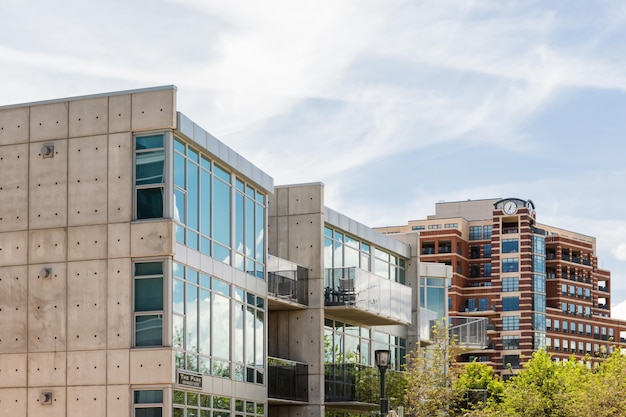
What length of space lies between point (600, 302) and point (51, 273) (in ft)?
502

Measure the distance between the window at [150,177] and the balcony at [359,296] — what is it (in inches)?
475

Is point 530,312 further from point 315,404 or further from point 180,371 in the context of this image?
point 180,371

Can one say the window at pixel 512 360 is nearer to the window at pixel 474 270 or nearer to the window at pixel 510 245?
the window at pixel 510 245

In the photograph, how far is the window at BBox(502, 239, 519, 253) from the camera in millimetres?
159875

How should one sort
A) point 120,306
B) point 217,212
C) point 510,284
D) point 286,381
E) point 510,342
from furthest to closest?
point 510,284 < point 510,342 < point 286,381 < point 217,212 < point 120,306

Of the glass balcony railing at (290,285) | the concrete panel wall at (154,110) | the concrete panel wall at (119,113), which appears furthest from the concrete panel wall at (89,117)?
the glass balcony railing at (290,285)

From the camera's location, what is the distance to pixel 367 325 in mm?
48812

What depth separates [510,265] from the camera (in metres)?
160

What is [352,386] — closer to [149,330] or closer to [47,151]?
[149,330]

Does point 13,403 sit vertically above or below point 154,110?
below

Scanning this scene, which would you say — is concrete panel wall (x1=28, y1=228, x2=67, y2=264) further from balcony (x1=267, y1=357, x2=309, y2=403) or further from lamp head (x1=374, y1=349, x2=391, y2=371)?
balcony (x1=267, y1=357, x2=309, y2=403)

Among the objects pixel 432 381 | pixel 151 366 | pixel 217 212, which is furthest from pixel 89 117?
pixel 432 381

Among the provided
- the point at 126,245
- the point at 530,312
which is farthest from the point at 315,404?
the point at 530,312

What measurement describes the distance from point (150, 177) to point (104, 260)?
2531mm
